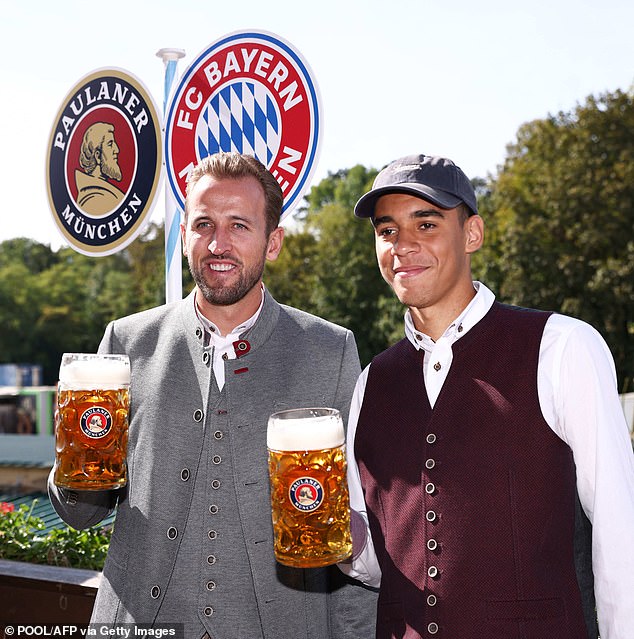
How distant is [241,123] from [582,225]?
21.1 m

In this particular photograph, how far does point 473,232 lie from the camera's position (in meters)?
2.00

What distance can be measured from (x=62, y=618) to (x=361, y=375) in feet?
6.05

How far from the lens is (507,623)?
166 cm

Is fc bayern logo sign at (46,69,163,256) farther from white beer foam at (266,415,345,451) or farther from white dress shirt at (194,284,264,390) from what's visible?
white beer foam at (266,415,345,451)

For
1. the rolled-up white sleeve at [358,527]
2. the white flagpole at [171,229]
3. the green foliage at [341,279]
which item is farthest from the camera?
the green foliage at [341,279]

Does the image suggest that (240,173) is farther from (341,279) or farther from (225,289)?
(341,279)

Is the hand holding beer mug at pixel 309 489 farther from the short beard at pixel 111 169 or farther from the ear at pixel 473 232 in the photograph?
the short beard at pixel 111 169

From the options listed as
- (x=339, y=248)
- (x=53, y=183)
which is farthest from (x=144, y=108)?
(x=339, y=248)

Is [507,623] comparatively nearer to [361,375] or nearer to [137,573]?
[361,375]

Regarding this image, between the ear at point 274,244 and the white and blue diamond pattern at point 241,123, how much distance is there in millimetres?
774

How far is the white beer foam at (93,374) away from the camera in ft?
6.06

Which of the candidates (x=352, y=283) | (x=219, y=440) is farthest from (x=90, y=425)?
(x=352, y=283)

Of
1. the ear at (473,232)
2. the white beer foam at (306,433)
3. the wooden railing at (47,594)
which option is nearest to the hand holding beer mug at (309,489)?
the white beer foam at (306,433)

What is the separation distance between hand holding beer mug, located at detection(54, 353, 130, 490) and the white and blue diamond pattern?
1303mm
